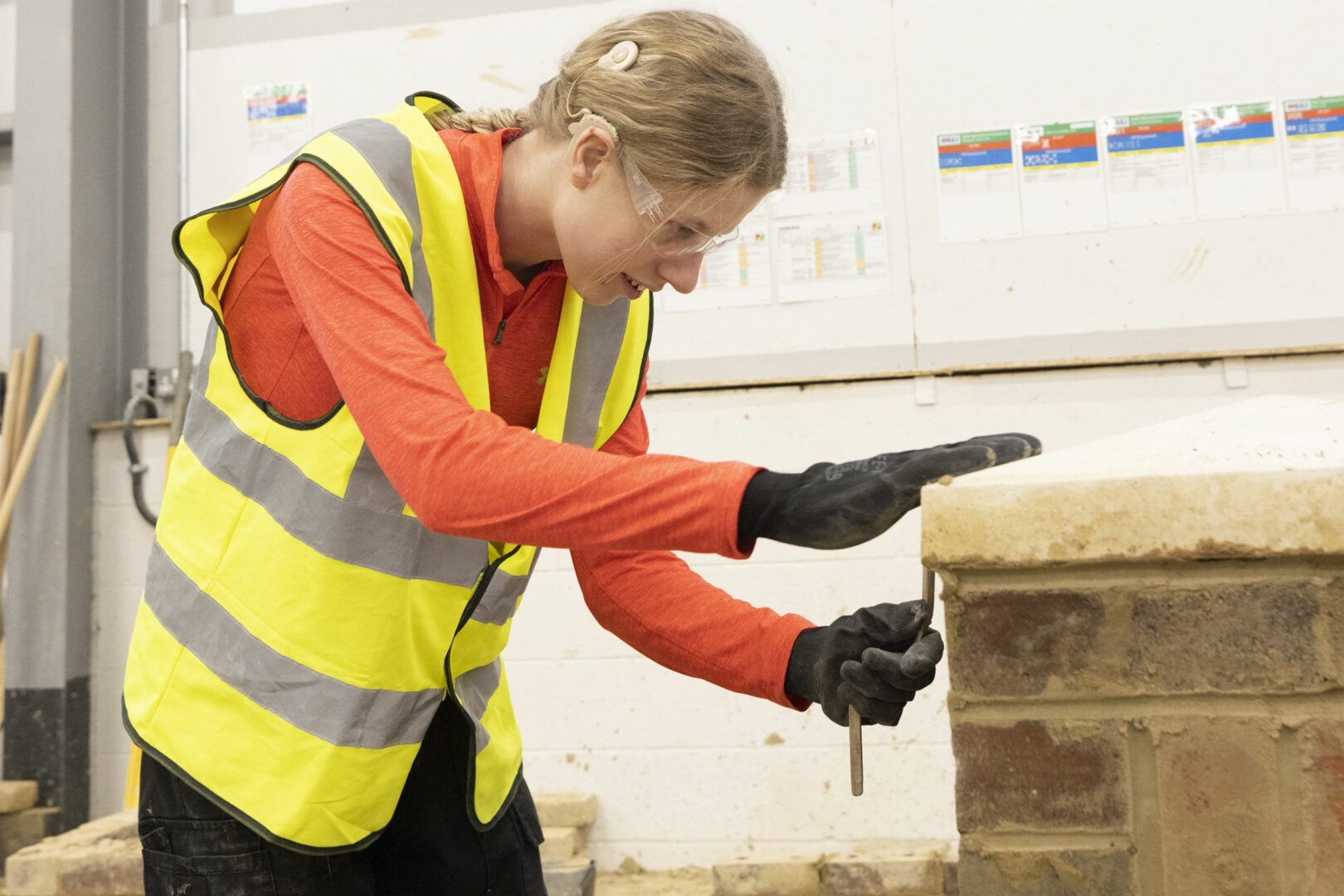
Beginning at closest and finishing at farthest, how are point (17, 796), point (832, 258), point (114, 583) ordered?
point (832, 258)
point (17, 796)
point (114, 583)

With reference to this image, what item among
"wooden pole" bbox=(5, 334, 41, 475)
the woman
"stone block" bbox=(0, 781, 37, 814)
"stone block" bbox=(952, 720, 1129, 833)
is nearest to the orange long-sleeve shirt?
the woman

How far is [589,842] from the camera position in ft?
11.0

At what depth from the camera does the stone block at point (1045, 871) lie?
856 millimetres

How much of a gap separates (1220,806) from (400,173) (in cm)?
90

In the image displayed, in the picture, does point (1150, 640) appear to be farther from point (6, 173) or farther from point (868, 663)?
point (6, 173)

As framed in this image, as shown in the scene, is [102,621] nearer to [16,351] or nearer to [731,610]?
[16,351]

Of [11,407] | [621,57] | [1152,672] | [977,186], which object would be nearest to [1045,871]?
[1152,672]

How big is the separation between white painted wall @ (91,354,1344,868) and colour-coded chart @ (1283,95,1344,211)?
476 mm

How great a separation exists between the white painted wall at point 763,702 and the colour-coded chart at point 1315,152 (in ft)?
1.56

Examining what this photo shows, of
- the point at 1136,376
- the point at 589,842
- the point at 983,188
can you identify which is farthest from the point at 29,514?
the point at 1136,376

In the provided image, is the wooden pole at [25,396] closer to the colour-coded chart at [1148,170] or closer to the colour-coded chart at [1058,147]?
the colour-coded chart at [1058,147]

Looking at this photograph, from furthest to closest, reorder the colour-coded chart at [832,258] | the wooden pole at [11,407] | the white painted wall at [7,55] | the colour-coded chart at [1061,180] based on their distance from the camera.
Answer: the white painted wall at [7,55] → the wooden pole at [11,407] → the colour-coded chart at [832,258] → the colour-coded chart at [1061,180]

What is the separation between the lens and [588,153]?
1.18 metres

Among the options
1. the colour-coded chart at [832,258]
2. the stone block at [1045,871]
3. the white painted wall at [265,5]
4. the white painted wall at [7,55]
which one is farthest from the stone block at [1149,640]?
the white painted wall at [7,55]
